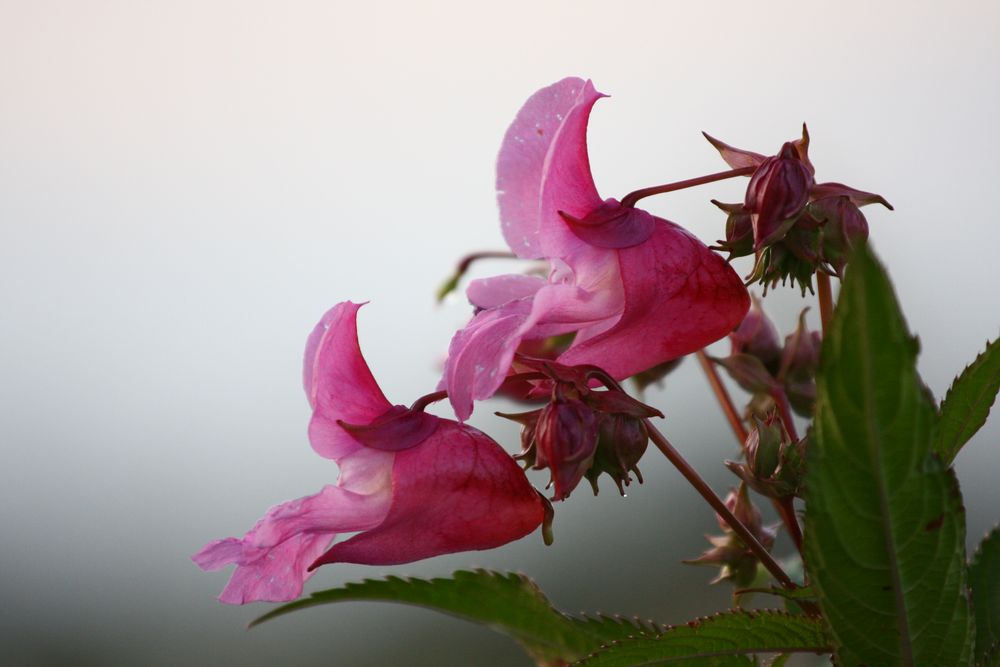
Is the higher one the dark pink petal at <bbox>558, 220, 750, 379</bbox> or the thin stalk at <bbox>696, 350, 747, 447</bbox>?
the dark pink petal at <bbox>558, 220, 750, 379</bbox>

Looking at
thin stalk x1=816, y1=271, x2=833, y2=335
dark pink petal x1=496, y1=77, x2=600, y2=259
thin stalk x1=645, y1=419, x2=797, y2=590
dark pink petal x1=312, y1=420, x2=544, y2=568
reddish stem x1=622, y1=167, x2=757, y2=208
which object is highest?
dark pink petal x1=496, y1=77, x2=600, y2=259

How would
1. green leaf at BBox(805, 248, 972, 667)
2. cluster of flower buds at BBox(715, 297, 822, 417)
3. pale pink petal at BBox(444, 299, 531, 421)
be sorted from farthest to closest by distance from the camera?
1. cluster of flower buds at BBox(715, 297, 822, 417)
2. pale pink petal at BBox(444, 299, 531, 421)
3. green leaf at BBox(805, 248, 972, 667)

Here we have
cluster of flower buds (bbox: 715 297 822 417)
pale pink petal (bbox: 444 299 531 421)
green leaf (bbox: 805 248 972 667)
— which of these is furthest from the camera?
cluster of flower buds (bbox: 715 297 822 417)

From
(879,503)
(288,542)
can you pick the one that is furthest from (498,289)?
(879,503)

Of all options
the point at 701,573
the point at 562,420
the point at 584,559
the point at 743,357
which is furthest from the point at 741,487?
the point at 584,559

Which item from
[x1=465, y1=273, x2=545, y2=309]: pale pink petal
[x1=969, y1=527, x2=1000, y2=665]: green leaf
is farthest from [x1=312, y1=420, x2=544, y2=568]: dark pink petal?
[x1=969, y1=527, x2=1000, y2=665]: green leaf

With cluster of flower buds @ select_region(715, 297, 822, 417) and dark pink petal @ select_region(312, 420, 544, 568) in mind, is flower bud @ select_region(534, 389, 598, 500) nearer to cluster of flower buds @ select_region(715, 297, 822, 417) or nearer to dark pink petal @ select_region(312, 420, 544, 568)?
dark pink petal @ select_region(312, 420, 544, 568)

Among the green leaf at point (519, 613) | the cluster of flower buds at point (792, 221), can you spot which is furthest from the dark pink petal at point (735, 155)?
→ the green leaf at point (519, 613)

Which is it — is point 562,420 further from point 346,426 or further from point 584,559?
point 584,559
